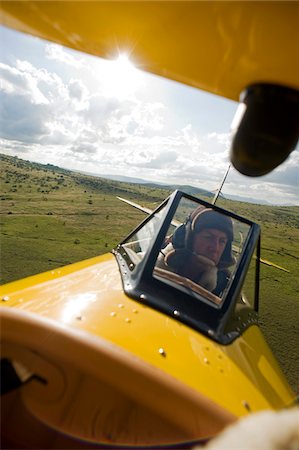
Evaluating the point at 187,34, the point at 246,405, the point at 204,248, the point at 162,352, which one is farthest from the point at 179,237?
the point at 187,34

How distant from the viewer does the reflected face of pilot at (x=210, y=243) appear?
3104mm

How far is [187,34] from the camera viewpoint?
3.03ft

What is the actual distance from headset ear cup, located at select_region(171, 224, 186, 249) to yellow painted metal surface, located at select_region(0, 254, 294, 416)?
2.67 ft

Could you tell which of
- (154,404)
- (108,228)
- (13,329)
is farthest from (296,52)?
(108,228)

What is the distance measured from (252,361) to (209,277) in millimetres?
906

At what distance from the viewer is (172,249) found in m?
3.07

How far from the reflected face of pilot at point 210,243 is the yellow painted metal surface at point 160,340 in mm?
852

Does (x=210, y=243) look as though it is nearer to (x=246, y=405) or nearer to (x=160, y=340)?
(x=160, y=340)

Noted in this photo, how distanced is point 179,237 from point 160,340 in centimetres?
158

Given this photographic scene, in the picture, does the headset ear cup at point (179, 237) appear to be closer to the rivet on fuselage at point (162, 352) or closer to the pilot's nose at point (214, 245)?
the pilot's nose at point (214, 245)

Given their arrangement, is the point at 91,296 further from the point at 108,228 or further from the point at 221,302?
the point at 108,228

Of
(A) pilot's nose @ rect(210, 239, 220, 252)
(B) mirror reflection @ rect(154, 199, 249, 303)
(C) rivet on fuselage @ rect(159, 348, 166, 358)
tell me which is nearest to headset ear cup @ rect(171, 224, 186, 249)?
(B) mirror reflection @ rect(154, 199, 249, 303)

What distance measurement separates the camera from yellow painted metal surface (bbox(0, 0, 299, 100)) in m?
0.83

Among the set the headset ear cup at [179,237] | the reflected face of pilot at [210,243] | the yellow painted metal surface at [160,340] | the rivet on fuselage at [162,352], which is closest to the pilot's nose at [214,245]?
the reflected face of pilot at [210,243]
